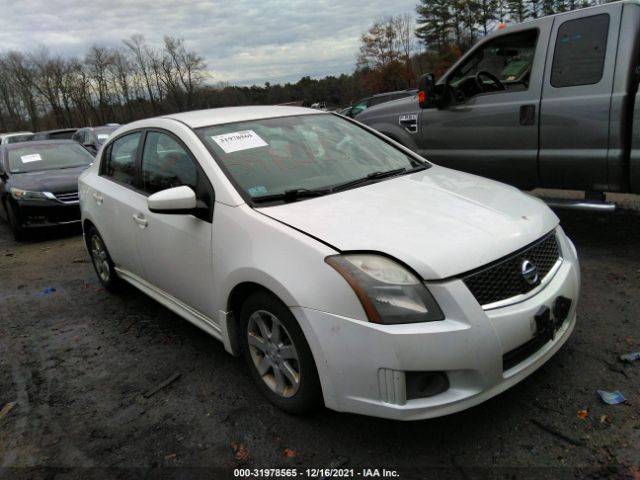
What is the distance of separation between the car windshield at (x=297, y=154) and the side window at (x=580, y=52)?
195 cm

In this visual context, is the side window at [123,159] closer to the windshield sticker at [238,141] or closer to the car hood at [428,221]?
the windshield sticker at [238,141]

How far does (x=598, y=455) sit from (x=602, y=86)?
3.35m

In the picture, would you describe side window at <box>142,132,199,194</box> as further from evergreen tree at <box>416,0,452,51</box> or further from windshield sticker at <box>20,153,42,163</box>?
evergreen tree at <box>416,0,452,51</box>

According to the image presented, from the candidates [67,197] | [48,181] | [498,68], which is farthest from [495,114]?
[48,181]

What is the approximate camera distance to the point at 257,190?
2916 millimetres

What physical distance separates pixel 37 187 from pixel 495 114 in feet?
21.4

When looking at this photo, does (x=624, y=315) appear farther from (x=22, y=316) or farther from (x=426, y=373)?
(x=22, y=316)

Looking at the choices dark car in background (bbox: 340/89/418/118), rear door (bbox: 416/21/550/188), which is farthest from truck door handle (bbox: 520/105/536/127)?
dark car in background (bbox: 340/89/418/118)

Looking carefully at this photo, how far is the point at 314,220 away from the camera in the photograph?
255 cm

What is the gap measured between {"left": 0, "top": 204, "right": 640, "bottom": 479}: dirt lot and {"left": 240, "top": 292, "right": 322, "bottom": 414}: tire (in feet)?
0.45

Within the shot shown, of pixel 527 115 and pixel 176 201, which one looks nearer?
pixel 176 201

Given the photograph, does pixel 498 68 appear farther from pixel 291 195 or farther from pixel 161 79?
pixel 161 79

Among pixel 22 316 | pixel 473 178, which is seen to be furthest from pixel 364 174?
pixel 22 316

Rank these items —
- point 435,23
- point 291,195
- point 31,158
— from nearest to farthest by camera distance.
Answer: point 291,195 < point 31,158 < point 435,23
